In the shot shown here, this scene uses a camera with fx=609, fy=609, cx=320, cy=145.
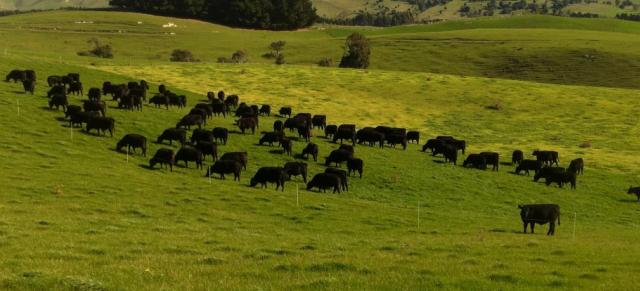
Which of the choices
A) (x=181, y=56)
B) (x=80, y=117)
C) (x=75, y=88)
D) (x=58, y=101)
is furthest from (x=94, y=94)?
(x=181, y=56)

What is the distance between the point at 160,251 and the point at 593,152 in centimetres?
5219

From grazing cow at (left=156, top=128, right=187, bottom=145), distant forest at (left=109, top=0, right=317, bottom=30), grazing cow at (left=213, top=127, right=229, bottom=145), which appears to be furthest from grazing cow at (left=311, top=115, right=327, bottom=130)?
distant forest at (left=109, top=0, right=317, bottom=30)

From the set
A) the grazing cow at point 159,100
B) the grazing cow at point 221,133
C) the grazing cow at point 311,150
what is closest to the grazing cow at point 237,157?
the grazing cow at point 311,150

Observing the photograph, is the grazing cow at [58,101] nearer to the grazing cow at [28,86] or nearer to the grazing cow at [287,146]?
the grazing cow at [28,86]

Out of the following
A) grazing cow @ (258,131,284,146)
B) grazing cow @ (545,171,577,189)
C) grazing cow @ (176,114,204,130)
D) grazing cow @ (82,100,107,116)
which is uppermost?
grazing cow @ (82,100,107,116)

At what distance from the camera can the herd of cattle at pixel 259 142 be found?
36.4m

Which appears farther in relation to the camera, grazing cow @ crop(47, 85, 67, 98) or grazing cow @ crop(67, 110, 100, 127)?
grazing cow @ crop(47, 85, 67, 98)

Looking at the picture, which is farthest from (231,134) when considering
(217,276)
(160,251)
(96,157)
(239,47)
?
(239,47)

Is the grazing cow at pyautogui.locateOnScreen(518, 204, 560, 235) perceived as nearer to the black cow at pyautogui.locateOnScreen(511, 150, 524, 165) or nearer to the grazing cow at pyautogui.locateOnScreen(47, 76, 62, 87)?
the black cow at pyautogui.locateOnScreen(511, 150, 524, 165)

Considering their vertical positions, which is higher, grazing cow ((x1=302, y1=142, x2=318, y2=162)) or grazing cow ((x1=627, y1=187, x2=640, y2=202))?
grazing cow ((x1=302, y1=142, x2=318, y2=162))

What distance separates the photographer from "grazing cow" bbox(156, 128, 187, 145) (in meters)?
42.2

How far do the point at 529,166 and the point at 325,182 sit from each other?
731 inches

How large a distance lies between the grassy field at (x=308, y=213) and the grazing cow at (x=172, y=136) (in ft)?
2.85

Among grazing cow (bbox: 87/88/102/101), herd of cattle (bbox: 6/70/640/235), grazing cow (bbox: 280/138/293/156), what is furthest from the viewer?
grazing cow (bbox: 87/88/102/101)
